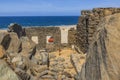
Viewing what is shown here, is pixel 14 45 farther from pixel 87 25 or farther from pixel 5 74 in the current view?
pixel 5 74

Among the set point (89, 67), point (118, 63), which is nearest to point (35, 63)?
point (89, 67)

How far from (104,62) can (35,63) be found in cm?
1079

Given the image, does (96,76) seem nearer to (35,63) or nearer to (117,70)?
(117,70)

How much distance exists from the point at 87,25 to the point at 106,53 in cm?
1541

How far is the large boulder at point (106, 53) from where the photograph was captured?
6559mm

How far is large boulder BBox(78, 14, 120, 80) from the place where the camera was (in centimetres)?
656

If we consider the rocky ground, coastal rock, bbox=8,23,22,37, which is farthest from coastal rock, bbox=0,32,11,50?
coastal rock, bbox=8,23,22,37

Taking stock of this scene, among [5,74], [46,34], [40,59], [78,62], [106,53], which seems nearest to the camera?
[106,53]

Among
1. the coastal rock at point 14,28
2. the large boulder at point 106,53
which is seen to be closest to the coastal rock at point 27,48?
the coastal rock at point 14,28

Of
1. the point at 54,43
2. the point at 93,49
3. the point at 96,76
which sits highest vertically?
the point at 93,49

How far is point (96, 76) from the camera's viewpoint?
6984mm

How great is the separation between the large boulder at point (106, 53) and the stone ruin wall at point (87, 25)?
11173 mm

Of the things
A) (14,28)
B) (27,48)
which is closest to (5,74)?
(27,48)

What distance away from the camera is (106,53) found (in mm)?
6715
